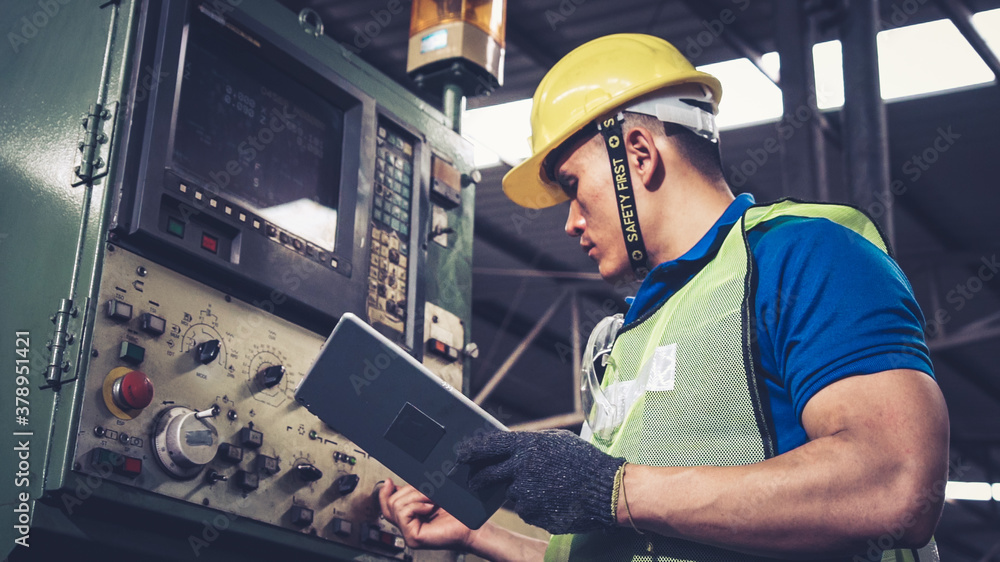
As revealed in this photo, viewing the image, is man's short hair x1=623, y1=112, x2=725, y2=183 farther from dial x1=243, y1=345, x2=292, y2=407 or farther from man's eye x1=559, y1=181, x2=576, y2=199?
dial x1=243, y1=345, x2=292, y2=407

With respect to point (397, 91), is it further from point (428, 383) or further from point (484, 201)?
point (484, 201)

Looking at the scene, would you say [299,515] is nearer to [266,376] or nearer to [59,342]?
[266,376]

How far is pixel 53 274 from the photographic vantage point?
1734 mm

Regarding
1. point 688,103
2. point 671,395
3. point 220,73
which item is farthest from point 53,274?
point 688,103

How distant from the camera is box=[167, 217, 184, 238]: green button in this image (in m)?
1.81

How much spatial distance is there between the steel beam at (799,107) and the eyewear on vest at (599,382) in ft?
10.3

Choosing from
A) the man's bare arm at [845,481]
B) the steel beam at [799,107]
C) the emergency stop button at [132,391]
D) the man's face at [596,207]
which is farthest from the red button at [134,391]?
the steel beam at [799,107]

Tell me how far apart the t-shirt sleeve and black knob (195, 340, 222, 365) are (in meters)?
1.02

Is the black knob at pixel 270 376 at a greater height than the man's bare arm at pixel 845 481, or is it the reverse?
the black knob at pixel 270 376

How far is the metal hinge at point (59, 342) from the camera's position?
63.7 inches

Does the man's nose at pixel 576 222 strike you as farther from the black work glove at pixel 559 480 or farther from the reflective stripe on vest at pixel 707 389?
Result: the black work glove at pixel 559 480

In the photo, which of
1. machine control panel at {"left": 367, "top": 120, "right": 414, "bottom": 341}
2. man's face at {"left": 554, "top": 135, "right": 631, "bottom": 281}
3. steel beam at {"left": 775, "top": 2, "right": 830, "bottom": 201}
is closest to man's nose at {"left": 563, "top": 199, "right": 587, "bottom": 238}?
man's face at {"left": 554, "top": 135, "right": 631, "bottom": 281}
